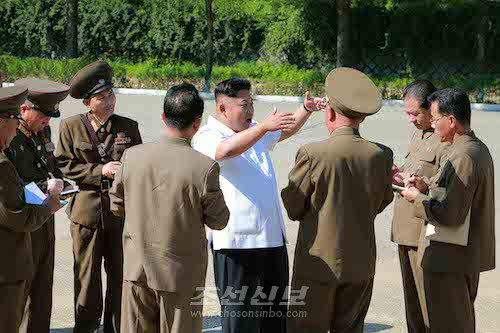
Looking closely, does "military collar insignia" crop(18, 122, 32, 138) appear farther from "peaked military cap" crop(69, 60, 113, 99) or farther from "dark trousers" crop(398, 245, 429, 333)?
"dark trousers" crop(398, 245, 429, 333)

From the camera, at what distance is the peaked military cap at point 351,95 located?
454 cm

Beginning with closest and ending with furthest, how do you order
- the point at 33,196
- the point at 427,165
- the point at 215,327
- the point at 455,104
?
the point at 33,196
the point at 455,104
the point at 427,165
the point at 215,327

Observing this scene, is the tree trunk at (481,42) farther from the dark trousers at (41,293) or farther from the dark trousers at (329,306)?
the dark trousers at (329,306)

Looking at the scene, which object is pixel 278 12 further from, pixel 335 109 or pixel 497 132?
pixel 335 109

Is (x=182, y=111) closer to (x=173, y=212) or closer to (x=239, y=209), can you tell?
(x=173, y=212)

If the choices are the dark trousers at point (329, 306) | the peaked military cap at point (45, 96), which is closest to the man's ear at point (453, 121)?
the dark trousers at point (329, 306)

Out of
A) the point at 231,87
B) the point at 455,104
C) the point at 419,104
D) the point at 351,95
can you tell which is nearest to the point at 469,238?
the point at 455,104

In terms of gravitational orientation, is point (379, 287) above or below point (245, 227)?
below

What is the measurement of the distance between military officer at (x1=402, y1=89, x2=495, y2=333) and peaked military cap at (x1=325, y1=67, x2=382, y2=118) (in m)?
0.54

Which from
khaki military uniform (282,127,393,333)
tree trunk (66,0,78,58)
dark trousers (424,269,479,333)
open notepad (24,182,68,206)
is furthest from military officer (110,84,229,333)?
tree trunk (66,0,78,58)

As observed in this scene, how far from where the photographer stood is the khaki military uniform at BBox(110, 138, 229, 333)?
4.22 m

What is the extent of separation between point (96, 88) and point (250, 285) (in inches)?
68.2

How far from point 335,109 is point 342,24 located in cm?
2355

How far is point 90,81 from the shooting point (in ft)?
18.6
